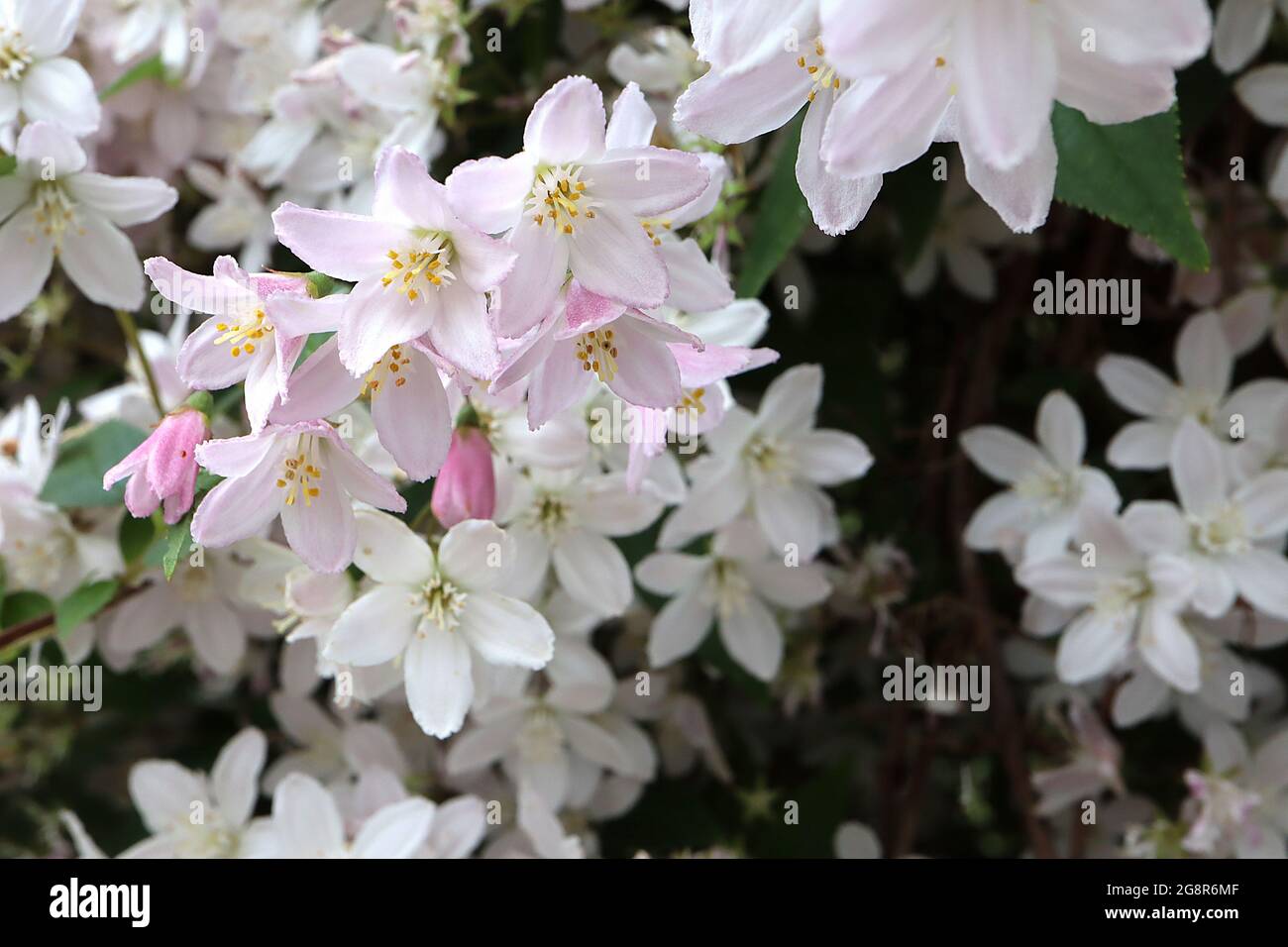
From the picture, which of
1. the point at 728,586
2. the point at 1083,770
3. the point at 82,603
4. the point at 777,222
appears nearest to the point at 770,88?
the point at 777,222

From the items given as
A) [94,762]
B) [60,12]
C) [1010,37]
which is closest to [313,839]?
[94,762]

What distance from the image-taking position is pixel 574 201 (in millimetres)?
535

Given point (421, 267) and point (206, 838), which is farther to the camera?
point (206, 838)

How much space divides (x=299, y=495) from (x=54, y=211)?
0.31 metres

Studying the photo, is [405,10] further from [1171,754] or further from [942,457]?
[1171,754]

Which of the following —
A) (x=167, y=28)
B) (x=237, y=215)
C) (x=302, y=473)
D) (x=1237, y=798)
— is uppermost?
(x=167, y=28)

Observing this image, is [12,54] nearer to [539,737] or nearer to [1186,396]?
[539,737]

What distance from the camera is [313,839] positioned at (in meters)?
0.84

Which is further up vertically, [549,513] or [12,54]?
[12,54]

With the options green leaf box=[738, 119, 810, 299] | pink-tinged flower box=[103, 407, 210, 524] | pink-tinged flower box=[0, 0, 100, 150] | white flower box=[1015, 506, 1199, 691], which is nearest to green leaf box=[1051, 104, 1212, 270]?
green leaf box=[738, 119, 810, 299]

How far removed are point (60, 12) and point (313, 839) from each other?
1.90 ft

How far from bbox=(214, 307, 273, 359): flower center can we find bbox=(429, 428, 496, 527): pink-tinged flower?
125 millimetres

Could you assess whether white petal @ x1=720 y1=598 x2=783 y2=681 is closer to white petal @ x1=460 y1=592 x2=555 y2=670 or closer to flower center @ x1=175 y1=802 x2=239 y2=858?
white petal @ x1=460 y1=592 x2=555 y2=670

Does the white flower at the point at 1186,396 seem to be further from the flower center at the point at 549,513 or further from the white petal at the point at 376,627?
the white petal at the point at 376,627
